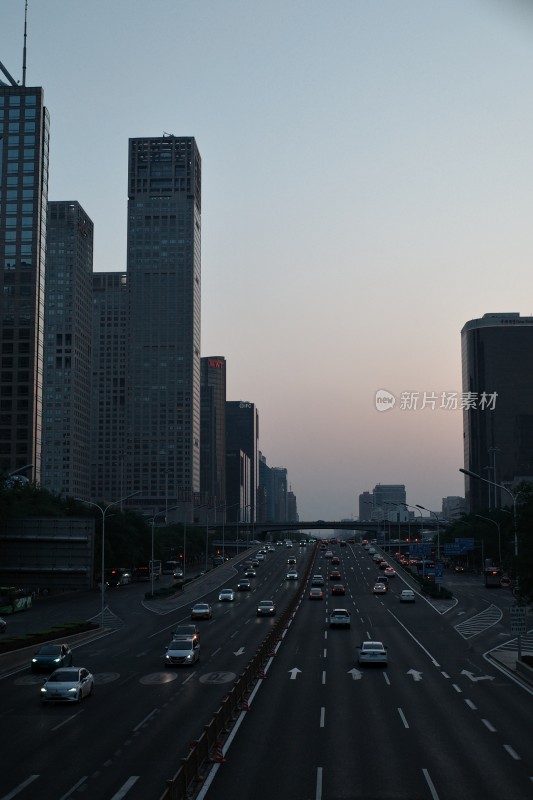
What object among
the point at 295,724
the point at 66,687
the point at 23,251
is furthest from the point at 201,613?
the point at 23,251

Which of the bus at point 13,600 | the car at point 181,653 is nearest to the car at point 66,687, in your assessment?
the car at point 181,653

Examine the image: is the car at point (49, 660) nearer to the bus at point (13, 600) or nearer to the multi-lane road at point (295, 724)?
the multi-lane road at point (295, 724)

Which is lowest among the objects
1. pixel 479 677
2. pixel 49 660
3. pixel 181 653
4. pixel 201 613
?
pixel 201 613

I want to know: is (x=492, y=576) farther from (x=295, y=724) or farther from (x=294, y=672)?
(x=295, y=724)

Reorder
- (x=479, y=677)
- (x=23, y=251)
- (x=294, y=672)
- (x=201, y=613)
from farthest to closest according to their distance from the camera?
(x=23, y=251) → (x=201, y=613) → (x=294, y=672) → (x=479, y=677)

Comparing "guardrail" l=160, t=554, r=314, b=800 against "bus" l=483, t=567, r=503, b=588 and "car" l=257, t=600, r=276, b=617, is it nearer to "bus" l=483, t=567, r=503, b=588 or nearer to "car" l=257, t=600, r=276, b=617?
"car" l=257, t=600, r=276, b=617

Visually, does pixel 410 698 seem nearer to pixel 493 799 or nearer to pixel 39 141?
pixel 493 799

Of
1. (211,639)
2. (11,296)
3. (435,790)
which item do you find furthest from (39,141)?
(435,790)
